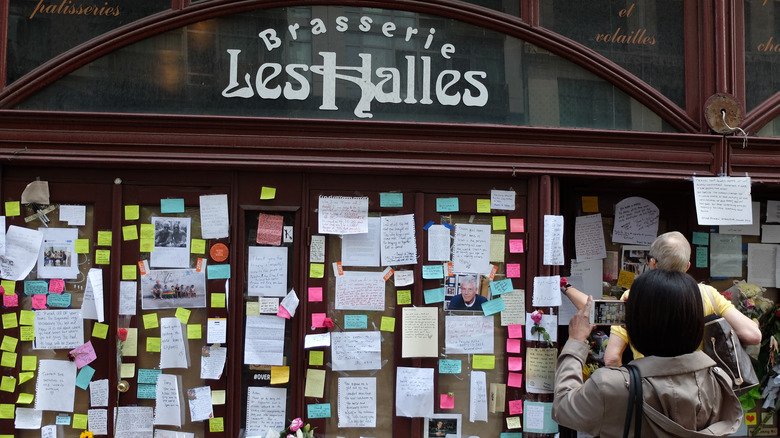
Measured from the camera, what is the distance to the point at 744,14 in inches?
186

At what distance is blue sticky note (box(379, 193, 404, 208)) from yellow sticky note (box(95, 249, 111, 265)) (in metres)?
1.90

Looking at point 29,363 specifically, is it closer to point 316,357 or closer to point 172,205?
point 172,205

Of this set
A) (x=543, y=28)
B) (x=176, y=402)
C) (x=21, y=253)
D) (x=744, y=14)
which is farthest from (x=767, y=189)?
(x=21, y=253)

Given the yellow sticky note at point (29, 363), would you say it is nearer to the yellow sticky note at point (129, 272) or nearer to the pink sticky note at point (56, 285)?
the pink sticky note at point (56, 285)

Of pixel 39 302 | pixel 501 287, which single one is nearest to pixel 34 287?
pixel 39 302

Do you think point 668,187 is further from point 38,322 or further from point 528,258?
point 38,322

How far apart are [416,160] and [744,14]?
9.03 ft

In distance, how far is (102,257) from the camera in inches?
169

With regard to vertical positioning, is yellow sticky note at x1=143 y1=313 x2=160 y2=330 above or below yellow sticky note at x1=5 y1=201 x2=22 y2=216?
below

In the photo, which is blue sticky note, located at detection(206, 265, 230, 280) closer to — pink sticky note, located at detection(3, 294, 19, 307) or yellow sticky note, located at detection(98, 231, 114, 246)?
yellow sticky note, located at detection(98, 231, 114, 246)

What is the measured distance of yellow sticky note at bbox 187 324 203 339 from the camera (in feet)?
14.1

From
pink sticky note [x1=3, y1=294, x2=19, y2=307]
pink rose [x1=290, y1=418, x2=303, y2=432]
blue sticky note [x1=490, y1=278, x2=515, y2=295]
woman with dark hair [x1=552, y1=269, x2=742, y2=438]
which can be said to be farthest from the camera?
blue sticky note [x1=490, y1=278, x2=515, y2=295]

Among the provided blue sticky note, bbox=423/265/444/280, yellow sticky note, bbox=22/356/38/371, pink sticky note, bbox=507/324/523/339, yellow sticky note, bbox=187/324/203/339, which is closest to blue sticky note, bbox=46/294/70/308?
yellow sticky note, bbox=22/356/38/371

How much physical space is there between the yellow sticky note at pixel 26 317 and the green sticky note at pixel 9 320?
0.04m
